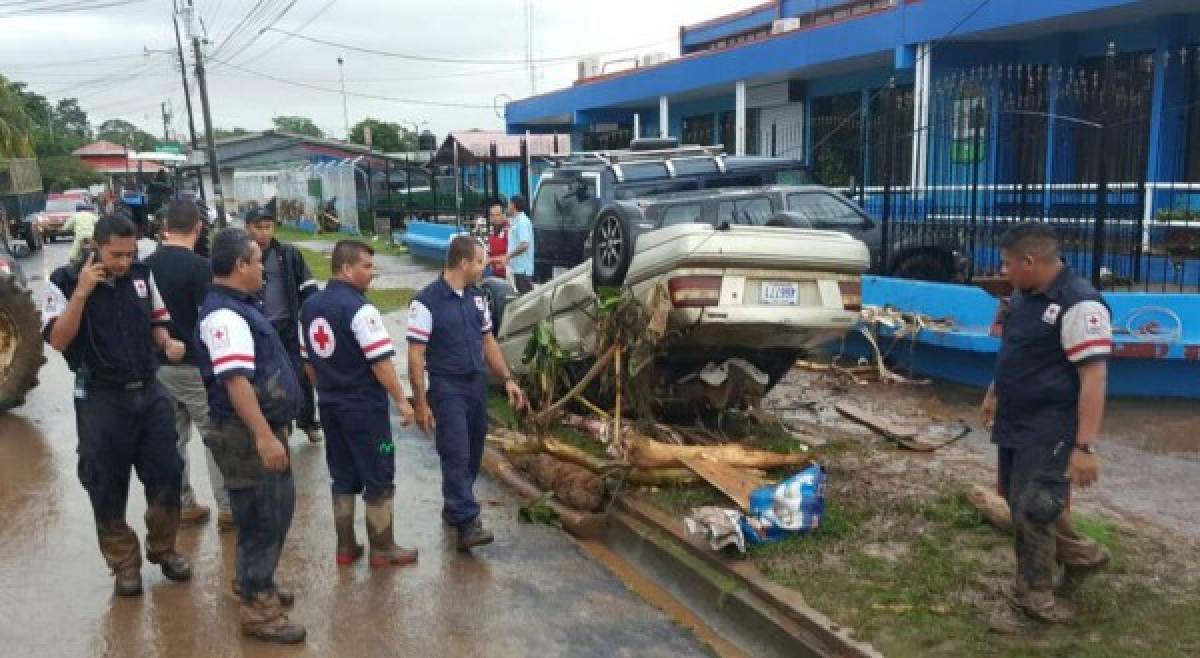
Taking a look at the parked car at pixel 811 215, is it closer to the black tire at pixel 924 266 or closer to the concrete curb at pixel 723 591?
the black tire at pixel 924 266

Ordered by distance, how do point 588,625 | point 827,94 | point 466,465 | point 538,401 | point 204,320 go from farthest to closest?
point 827,94
point 538,401
point 466,465
point 588,625
point 204,320

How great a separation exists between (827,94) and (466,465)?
16418 millimetres

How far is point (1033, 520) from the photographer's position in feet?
12.4

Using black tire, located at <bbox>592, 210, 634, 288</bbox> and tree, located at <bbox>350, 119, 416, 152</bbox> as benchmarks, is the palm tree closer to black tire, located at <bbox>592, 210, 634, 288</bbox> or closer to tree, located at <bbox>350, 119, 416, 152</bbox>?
tree, located at <bbox>350, 119, 416, 152</bbox>

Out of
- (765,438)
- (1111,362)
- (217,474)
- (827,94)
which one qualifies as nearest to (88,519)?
(217,474)

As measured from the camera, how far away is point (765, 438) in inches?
267

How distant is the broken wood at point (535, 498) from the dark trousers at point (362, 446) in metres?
1.25

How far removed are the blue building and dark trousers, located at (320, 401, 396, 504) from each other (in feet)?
20.8

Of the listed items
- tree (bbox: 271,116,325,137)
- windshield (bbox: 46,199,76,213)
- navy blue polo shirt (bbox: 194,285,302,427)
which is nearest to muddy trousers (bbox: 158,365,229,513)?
navy blue polo shirt (bbox: 194,285,302,427)

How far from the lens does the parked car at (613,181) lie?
10.8m

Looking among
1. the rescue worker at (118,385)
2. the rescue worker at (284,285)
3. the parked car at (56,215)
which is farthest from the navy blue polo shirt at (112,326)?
the parked car at (56,215)

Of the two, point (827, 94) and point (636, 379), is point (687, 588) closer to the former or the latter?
point (636, 379)

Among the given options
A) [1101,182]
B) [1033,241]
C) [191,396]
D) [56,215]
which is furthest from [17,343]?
[56,215]

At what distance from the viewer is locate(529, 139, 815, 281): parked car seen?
1080 centimetres
